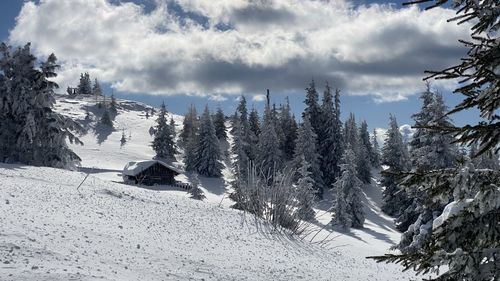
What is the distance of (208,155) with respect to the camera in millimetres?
71375

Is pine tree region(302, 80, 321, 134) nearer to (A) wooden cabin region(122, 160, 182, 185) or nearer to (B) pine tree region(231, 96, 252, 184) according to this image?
(B) pine tree region(231, 96, 252, 184)

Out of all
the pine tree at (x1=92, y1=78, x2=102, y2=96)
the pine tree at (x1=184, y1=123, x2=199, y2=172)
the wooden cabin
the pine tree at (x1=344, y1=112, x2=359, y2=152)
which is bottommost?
the wooden cabin

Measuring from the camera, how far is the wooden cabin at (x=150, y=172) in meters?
63.8

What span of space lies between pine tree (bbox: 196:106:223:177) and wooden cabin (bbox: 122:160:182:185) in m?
5.67

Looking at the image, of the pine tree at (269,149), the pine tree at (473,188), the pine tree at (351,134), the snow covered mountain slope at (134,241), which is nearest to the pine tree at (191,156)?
the pine tree at (269,149)

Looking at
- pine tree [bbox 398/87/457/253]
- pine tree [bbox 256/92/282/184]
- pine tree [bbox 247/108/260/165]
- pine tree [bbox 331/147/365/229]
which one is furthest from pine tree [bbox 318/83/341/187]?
pine tree [bbox 398/87/457/253]

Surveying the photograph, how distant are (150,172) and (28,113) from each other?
30.8m

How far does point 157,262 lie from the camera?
13828mm

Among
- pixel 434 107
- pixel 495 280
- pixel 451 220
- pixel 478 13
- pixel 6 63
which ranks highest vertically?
pixel 6 63

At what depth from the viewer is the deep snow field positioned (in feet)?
38.8

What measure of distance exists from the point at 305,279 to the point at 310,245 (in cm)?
862

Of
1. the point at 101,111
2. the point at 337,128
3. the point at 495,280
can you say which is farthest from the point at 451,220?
the point at 101,111

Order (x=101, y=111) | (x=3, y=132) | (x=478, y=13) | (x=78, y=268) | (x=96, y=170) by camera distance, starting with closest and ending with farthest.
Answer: (x=478, y=13)
(x=78, y=268)
(x=3, y=132)
(x=96, y=170)
(x=101, y=111)

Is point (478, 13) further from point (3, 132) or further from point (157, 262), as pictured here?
point (3, 132)
